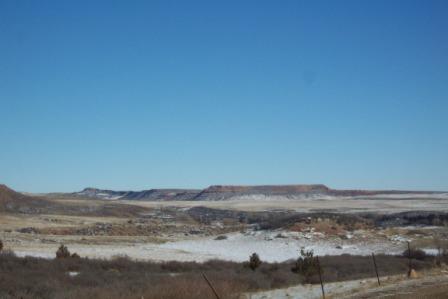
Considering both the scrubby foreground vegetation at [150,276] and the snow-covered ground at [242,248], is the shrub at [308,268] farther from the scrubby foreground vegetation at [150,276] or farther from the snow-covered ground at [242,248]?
the snow-covered ground at [242,248]

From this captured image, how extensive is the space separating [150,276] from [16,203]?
65880mm

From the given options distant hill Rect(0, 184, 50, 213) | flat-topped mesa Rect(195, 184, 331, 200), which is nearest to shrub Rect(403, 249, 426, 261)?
distant hill Rect(0, 184, 50, 213)

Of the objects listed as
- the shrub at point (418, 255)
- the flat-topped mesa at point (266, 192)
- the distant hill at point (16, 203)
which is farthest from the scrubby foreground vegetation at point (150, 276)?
the flat-topped mesa at point (266, 192)

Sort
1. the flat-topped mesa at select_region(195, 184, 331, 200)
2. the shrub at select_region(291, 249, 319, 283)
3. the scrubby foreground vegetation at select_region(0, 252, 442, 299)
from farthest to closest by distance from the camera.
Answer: the flat-topped mesa at select_region(195, 184, 331, 200) → the shrub at select_region(291, 249, 319, 283) → the scrubby foreground vegetation at select_region(0, 252, 442, 299)

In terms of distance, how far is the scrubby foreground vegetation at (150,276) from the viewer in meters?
18.6

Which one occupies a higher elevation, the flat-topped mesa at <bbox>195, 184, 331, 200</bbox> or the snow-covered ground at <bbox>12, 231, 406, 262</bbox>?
the flat-topped mesa at <bbox>195, 184, 331, 200</bbox>

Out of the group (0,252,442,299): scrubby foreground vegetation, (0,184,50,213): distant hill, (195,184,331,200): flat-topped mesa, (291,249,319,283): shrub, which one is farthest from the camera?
(195,184,331,200): flat-topped mesa

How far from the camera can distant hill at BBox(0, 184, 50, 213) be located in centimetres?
8006

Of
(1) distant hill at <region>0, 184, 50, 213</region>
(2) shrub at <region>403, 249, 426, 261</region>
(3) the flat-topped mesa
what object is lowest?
(2) shrub at <region>403, 249, 426, 261</region>

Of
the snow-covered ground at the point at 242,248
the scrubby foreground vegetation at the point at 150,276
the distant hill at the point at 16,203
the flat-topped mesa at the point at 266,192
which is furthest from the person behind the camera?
the flat-topped mesa at the point at 266,192

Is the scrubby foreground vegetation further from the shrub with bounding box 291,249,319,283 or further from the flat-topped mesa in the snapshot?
the flat-topped mesa

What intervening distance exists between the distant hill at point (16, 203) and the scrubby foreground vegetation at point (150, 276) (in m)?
53.0

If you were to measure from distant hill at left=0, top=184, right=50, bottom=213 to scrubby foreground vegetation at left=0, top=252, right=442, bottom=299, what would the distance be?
53.0m

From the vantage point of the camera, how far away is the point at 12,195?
87.4 meters
